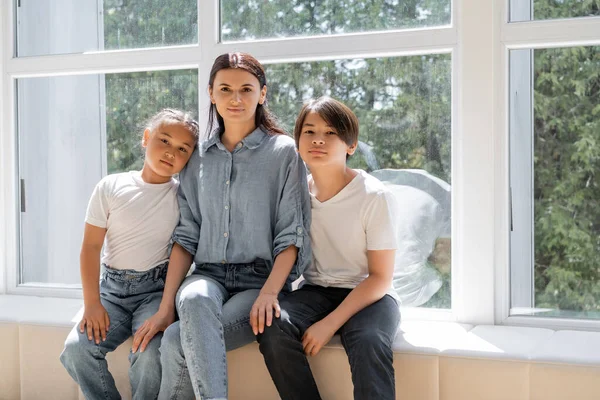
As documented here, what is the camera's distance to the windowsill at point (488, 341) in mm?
1982

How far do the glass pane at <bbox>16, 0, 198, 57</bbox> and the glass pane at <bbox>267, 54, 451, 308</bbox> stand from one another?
0.57m

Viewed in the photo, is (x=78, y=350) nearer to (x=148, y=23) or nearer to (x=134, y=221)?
(x=134, y=221)

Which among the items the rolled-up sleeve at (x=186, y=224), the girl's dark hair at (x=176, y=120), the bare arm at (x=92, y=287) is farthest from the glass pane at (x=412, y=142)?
the bare arm at (x=92, y=287)

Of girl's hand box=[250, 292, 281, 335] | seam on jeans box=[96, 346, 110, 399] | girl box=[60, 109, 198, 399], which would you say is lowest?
seam on jeans box=[96, 346, 110, 399]

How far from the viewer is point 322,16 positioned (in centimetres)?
251

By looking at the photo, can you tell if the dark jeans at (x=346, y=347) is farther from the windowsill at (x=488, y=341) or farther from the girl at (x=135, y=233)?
the girl at (x=135, y=233)

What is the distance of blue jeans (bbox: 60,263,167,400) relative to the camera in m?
2.13

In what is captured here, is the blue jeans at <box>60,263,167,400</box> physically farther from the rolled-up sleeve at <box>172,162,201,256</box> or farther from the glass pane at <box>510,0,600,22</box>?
the glass pane at <box>510,0,600,22</box>

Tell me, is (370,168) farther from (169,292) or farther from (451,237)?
(169,292)

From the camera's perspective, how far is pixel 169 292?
7.30 ft

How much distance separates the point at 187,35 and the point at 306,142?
2.53ft

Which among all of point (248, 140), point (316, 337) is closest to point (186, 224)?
point (248, 140)

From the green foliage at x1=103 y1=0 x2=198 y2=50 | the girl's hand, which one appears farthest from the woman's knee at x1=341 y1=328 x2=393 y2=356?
the green foliage at x1=103 y1=0 x2=198 y2=50

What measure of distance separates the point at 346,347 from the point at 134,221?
30.8 inches
